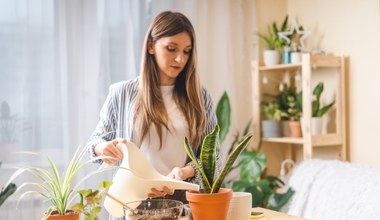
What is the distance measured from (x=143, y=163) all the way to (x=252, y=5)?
232 centimetres

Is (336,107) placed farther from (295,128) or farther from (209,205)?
(209,205)

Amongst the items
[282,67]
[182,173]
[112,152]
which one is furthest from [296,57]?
[112,152]

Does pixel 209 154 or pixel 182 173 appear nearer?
pixel 209 154

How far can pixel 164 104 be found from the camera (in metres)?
1.68

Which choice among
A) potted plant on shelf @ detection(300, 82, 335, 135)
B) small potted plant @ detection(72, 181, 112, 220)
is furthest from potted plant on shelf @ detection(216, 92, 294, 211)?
small potted plant @ detection(72, 181, 112, 220)

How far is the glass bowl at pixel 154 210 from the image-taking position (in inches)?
41.4

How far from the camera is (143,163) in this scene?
1.23 metres

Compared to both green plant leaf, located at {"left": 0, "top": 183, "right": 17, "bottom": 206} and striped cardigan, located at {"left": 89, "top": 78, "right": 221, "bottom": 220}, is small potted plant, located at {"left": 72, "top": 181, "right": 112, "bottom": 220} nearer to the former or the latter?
green plant leaf, located at {"left": 0, "top": 183, "right": 17, "bottom": 206}

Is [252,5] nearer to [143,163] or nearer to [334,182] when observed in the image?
[334,182]

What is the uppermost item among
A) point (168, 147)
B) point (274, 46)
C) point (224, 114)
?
point (274, 46)

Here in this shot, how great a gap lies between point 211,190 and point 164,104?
1.94 feet

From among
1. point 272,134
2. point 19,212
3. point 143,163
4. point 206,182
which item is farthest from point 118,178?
point 272,134

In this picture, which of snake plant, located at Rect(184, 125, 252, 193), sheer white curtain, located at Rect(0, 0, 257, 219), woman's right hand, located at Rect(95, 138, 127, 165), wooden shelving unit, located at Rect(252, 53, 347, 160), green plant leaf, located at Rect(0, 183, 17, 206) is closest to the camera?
green plant leaf, located at Rect(0, 183, 17, 206)

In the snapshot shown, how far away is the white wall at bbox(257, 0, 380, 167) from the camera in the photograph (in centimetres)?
272
